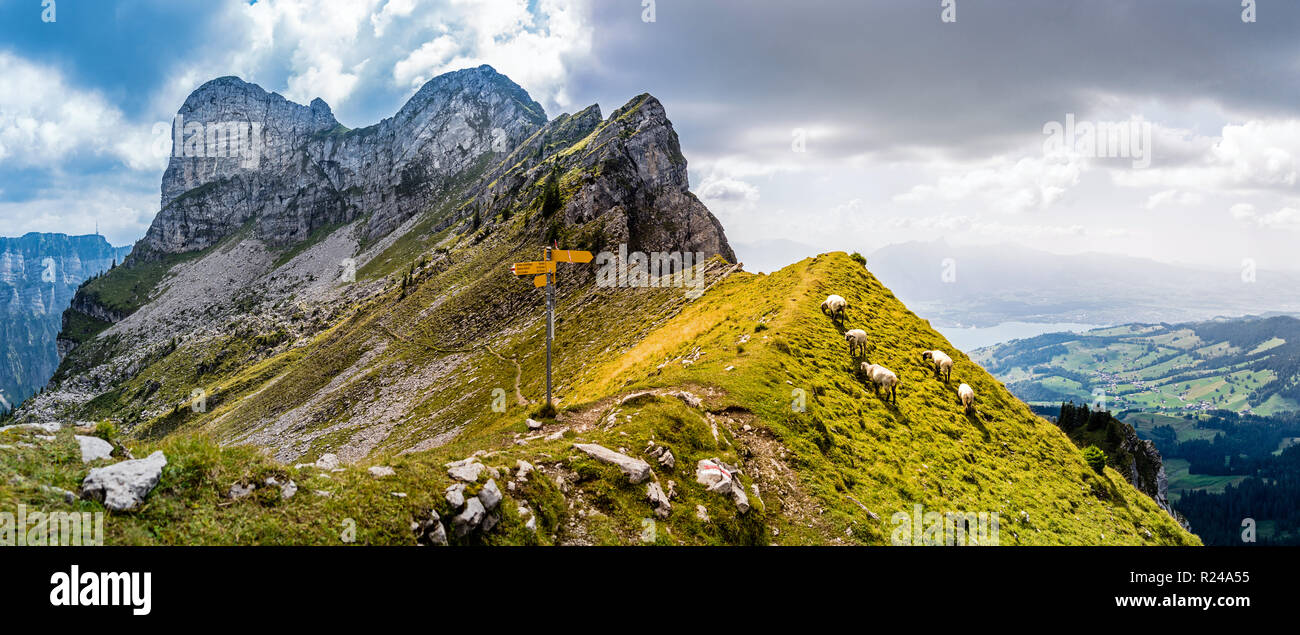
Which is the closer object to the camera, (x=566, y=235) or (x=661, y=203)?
(x=566, y=235)

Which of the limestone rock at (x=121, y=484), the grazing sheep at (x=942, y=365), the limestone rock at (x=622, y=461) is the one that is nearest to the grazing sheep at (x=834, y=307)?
the grazing sheep at (x=942, y=365)

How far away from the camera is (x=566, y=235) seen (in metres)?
113

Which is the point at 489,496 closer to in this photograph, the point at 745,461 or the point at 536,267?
the point at 745,461

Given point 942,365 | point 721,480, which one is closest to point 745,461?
point 721,480

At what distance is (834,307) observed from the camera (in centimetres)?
3478

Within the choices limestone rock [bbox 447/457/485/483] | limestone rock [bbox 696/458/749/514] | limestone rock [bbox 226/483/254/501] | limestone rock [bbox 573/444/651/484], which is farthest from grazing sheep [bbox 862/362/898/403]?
limestone rock [bbox 226/483/254/501]

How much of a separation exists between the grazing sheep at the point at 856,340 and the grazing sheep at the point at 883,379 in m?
2.10

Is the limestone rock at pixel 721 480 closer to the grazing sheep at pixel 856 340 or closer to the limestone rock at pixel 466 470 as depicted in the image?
the limestone rock at pixel 466 470

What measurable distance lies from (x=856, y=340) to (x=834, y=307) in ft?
15.6
